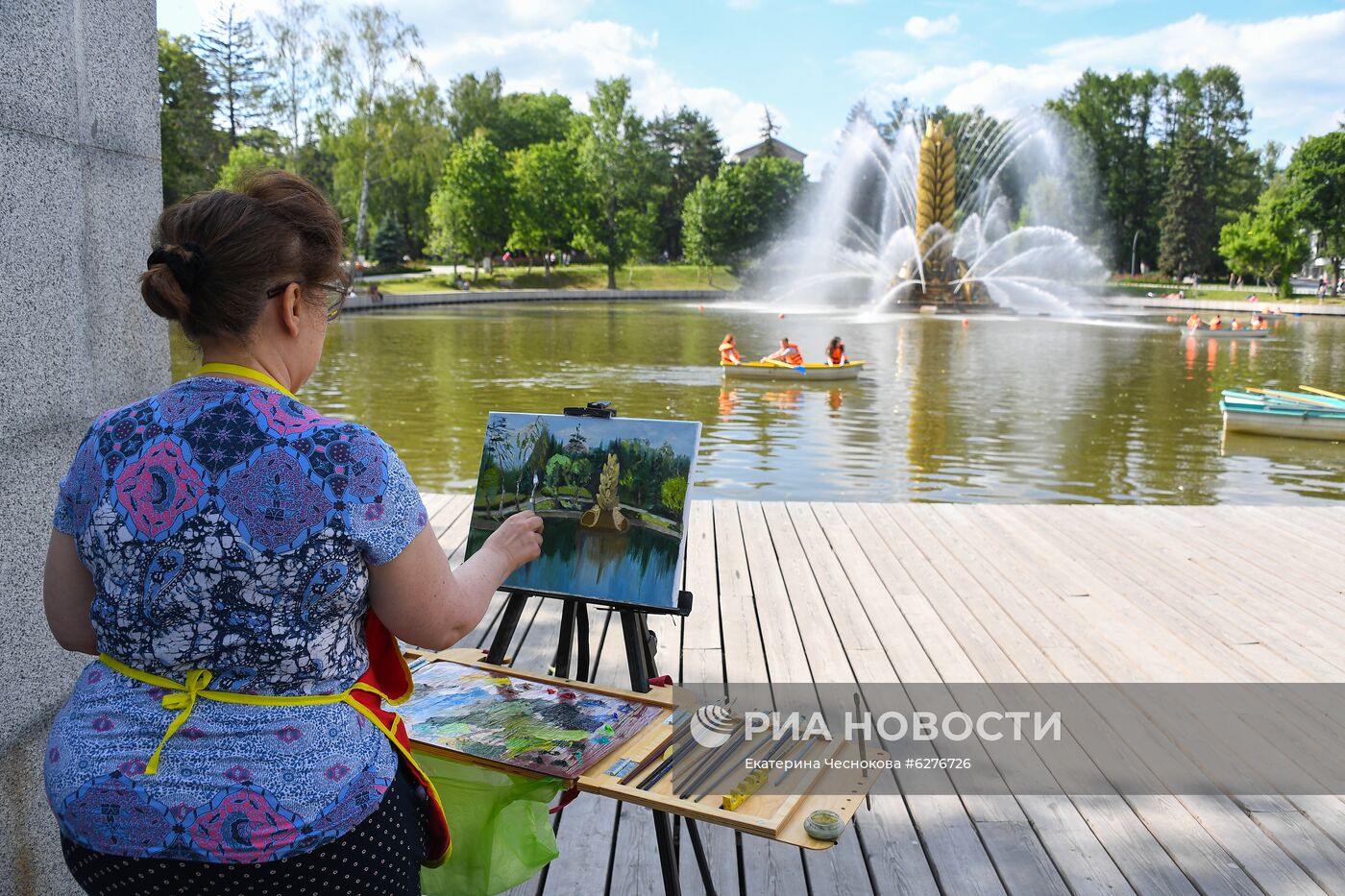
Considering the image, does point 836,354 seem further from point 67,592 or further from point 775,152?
point 775,152

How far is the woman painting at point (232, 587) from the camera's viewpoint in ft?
5.46

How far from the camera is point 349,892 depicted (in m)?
1.81

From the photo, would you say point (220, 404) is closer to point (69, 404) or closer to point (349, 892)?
point (349, 892)

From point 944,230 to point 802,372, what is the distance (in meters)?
27.9

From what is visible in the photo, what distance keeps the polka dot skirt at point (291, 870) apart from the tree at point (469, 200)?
62.7 m

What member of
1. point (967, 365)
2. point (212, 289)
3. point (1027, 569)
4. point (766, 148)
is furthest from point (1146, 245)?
point (212, 289)

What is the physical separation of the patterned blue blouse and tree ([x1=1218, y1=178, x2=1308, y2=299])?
69.9m

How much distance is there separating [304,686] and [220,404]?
49 centimetres

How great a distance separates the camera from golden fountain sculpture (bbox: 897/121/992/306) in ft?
152

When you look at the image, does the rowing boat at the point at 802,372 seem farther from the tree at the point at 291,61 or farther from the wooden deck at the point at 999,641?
the tree at the point at 291,61

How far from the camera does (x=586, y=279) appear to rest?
7012cm

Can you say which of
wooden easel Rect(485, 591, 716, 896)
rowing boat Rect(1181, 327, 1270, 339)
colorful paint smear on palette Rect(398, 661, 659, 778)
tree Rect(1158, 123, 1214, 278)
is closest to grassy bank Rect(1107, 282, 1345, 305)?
tree Rect(1158, 123, 1214, 278)

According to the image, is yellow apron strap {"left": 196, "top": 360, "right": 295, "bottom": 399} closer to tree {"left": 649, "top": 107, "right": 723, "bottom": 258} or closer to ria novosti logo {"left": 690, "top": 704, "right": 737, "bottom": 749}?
ria novosti logo {"left": 690, "top": 704, "right": 737, "bottom": 749}

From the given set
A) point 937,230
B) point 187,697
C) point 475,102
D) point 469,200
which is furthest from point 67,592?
point 475,102
